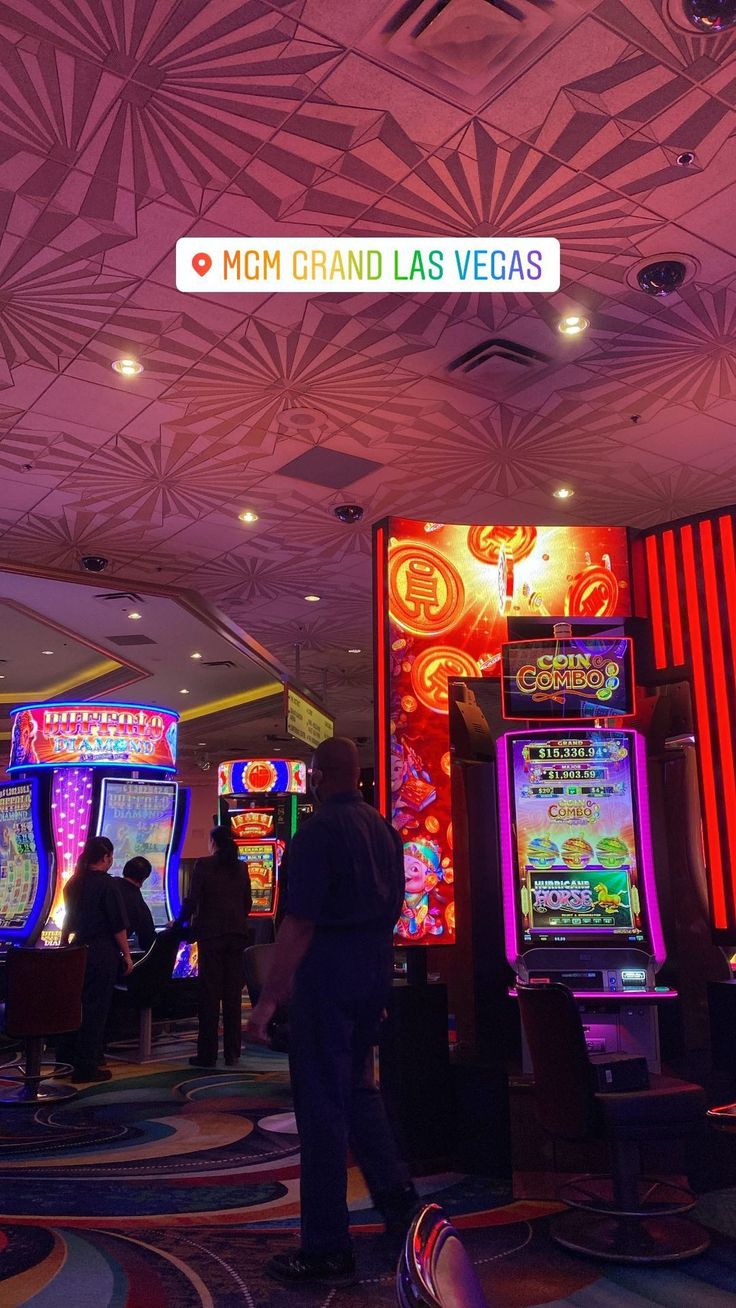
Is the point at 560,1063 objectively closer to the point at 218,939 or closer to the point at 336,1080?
the point at 336,1080

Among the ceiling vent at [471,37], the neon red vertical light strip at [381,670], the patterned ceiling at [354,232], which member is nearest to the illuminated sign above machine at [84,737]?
the patterned ceiling at [354,232]

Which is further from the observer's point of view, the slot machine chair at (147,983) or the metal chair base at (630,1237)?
the slot machine chair at (147,983)

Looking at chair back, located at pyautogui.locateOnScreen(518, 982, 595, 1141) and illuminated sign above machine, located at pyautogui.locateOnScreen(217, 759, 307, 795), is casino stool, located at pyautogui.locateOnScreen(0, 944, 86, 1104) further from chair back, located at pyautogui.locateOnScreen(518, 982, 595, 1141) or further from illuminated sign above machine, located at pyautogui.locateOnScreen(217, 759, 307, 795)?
illuminated sign above machine, located at pyautogui.locateOnScreen(217, 759, 307, 795)

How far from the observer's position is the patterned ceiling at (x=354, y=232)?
3012 millimetres

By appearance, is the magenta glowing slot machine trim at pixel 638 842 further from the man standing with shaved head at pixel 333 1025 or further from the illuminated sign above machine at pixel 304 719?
the illuminated sign above machine at pixel 304 719

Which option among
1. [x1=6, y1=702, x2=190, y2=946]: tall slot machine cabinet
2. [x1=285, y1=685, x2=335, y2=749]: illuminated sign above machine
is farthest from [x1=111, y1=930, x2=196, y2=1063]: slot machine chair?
[x1=285, y1=685, x2=335, y2=749]: illuminated sign above machine

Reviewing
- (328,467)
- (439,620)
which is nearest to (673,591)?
(439,620)

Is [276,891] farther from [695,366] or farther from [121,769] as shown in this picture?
[695,366]

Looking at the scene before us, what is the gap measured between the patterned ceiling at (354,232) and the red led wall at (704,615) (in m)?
0.82

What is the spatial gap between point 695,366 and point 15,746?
4.94m

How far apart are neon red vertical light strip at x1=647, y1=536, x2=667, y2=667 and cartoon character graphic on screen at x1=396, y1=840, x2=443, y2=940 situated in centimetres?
160

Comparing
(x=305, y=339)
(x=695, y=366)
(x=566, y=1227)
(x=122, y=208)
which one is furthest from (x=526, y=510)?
(x=566, y=1227)

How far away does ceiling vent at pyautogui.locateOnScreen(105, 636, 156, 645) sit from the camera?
9.62 meters

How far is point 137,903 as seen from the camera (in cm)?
586
